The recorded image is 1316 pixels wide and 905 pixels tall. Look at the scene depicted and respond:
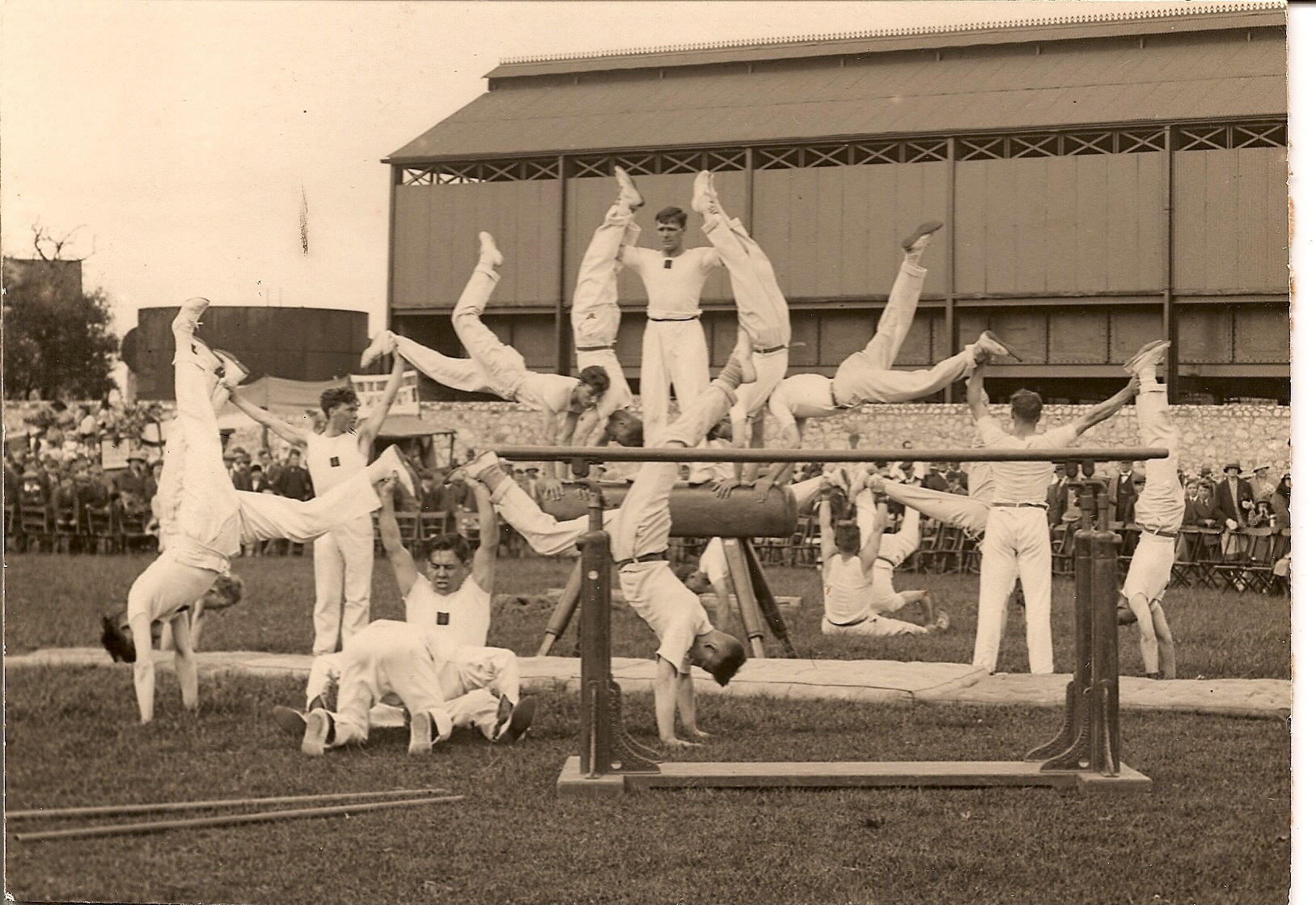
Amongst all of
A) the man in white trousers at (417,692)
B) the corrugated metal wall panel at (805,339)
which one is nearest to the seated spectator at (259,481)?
the corrugated metal wall panel at (805,339)

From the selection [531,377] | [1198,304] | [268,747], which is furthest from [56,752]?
[1198,304]

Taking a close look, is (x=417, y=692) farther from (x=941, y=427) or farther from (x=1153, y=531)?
(x=941, y=427)

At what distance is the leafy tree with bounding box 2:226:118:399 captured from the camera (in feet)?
26.9

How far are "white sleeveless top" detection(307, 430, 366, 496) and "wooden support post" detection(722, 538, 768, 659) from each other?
2.50 meters

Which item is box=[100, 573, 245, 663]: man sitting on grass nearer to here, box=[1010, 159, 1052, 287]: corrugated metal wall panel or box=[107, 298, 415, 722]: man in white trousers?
box=[107, 298, 415, 722]: man in white trousers

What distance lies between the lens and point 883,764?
21.4 ft

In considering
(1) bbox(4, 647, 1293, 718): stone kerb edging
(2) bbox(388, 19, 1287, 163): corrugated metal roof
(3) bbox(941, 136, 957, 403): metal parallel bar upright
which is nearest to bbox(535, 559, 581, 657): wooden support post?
(1) bbox(4, 647, 1293, 718): stone kerb edging

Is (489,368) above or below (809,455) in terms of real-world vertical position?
above

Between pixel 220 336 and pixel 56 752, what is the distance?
3.67 metres

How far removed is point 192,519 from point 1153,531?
18.0 ft

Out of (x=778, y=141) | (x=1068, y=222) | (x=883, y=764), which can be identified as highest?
(x=778, y=141)

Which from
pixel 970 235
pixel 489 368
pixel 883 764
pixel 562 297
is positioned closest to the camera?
pixel 883 764

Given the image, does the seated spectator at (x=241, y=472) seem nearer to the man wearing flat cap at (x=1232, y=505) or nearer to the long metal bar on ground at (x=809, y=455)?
the man wearing flat cap at (x=1232, y=505)

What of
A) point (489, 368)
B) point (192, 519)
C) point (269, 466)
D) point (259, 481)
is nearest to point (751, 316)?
point (489, 368)
